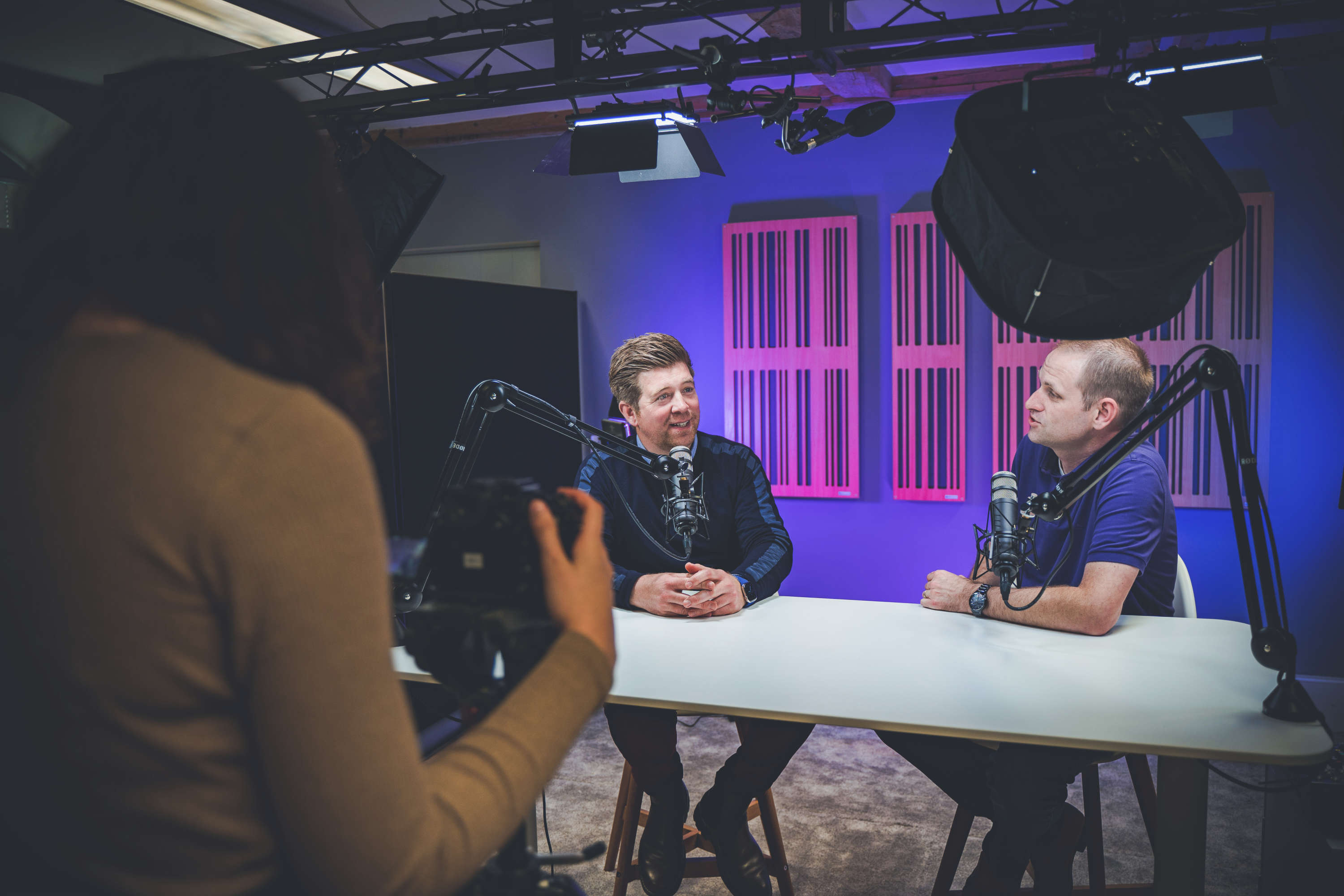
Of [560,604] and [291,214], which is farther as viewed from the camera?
[560,604]

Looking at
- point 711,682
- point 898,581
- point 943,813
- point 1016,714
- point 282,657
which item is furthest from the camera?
point 898,581

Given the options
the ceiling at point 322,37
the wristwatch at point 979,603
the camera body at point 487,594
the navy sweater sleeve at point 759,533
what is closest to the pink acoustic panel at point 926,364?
the ceiling at point 322,37

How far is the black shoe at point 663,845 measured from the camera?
2.12 meters

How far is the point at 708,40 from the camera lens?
242 cm

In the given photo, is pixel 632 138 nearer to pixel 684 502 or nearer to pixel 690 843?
pixel 684 502

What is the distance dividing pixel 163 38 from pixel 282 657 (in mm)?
4007


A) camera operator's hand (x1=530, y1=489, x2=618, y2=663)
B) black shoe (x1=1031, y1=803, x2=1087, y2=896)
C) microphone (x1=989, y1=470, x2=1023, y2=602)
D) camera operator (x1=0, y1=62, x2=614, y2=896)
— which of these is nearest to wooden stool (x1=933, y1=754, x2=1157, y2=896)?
black shoe (x1=1031, y1=803, x2=1087, y2=896)

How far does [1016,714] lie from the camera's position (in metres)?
1.49

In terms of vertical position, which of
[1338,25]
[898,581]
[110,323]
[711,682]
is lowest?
[898,581]

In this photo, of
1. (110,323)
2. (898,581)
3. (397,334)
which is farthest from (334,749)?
(898,581)

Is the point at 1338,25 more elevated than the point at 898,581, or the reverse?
the point at 1338,25

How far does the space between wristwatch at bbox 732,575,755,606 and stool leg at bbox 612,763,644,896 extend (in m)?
0.54

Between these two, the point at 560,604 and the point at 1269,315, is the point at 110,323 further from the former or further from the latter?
the point at 1269,315

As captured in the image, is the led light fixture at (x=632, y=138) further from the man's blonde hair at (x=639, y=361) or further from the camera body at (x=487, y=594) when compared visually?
the camera body at (x=487, y=594)
